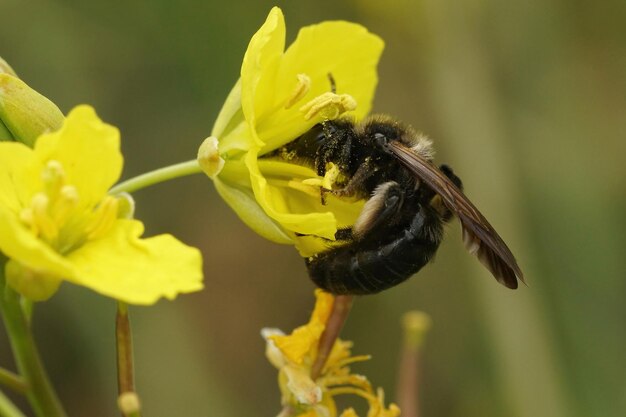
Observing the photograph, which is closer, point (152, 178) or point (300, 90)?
point (152, 178)

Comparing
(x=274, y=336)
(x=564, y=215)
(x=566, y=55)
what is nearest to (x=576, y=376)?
(x=564, y=215)

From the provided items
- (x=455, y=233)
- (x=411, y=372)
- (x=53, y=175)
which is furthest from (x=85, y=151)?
(x=455, y=233)

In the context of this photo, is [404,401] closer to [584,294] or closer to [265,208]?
[265,208]

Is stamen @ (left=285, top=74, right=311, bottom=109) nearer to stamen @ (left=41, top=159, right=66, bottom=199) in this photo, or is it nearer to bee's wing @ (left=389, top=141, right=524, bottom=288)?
bee's wing @ (left=389, top=141, right=524, bottom=288)

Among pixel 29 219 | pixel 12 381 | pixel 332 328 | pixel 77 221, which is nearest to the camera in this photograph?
pixel 29 219

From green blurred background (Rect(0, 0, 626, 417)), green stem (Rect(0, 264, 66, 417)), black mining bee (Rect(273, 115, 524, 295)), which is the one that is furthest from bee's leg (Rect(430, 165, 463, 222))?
green blurred background (Rect(0, 0, 626, 417))

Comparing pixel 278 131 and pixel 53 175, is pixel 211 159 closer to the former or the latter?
pixel 278 131
